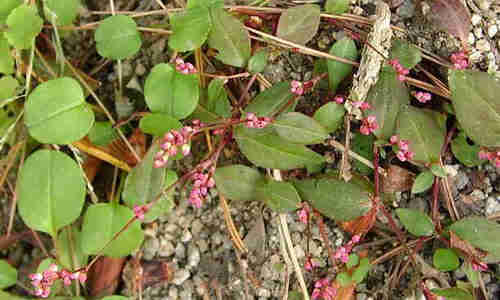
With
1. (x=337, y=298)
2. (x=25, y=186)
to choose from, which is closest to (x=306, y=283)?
(x=337, y=298)

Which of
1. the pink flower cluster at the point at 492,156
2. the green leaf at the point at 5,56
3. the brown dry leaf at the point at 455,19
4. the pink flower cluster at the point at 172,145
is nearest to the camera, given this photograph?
the pink flower cluster at the point at 172,145

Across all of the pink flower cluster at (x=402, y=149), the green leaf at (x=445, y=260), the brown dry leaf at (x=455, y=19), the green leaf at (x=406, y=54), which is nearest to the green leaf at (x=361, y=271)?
the green leaf at (x=445, y=260)

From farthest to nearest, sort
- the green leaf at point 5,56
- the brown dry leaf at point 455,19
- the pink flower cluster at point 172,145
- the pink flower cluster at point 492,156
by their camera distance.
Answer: the green leaf at point 5,56 < the brown dry leaf at point 455,19 < the pink flower cluster at point 492,156 < the pink flower cluster at point 172,145

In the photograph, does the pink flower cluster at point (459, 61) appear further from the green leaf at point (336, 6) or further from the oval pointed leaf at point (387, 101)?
the green leaf at point (336, 6)

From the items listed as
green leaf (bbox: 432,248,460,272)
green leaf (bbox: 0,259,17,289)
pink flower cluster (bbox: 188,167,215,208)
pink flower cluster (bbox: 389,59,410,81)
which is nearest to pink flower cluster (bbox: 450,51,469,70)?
pink flower cluster (bbox: 389,59,410,81)

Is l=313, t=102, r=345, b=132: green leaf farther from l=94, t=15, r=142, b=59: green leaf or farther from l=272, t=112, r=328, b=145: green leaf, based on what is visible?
l=94, t=15, r=142, b=59: green leaf

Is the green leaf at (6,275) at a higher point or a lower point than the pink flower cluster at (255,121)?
lower

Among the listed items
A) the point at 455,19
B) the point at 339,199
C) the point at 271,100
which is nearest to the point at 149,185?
the point at 271,100
